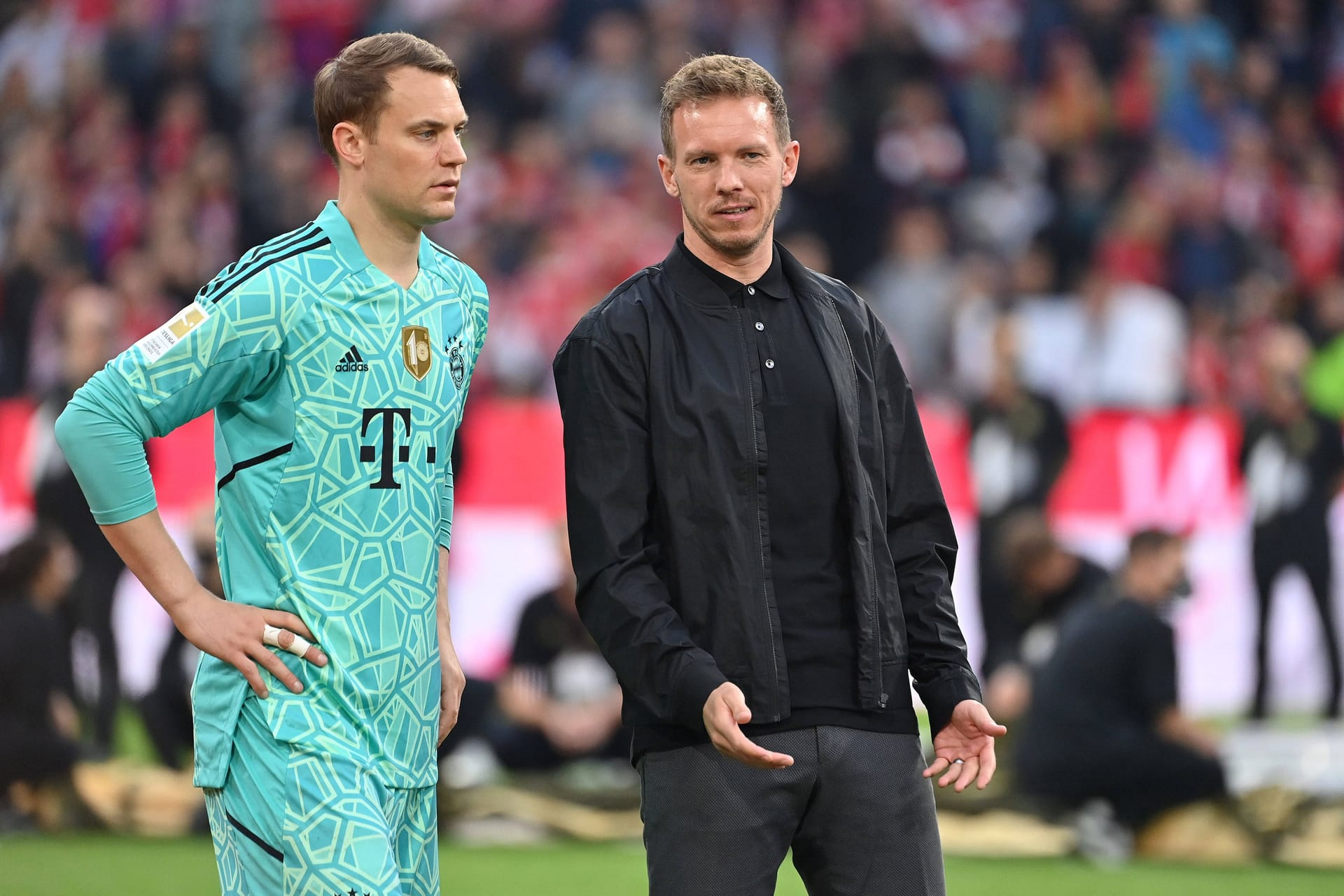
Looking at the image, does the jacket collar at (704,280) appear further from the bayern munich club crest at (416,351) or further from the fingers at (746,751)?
the fingers at (746,751)

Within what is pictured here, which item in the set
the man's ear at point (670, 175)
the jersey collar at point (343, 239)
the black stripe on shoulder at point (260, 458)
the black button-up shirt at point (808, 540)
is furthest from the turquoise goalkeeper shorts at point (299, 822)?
the man's ear at point (670, 175)

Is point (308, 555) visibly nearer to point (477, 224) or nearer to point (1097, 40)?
point (477, 224)

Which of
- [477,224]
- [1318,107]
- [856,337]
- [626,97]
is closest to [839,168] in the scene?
[626,97]

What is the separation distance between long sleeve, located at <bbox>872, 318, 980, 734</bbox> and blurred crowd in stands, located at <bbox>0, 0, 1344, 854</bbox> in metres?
5.94

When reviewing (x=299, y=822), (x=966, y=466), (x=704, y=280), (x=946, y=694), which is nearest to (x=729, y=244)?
(x=704, y=280)

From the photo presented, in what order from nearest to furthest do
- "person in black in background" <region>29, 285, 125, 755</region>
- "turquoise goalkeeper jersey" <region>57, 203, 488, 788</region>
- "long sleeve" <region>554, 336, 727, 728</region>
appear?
"long sleeve" <region>554, 336, 727, 728</region> → "turquoise goalkeeper jersey" <region>57, 203, 488, 788</region> → "person in black in background" <region>29, 285, 125, 755</region>

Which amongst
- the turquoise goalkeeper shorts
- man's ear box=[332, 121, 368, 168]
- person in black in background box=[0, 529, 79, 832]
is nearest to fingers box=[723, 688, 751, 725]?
the turquoise goalkeeper shorts

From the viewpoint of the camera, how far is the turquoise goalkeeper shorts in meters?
3.21

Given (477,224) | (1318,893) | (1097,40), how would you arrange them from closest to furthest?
(1318,893) → (477,224) → (1097,40)

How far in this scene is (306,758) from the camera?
326 cm

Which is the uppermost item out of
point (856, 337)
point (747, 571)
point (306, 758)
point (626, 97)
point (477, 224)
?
point (626, 97)

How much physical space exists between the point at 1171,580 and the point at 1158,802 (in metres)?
1.06

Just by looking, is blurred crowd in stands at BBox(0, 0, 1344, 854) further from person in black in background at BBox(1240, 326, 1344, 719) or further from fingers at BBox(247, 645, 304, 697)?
fingers at BBox(247, 645, 304, 697)

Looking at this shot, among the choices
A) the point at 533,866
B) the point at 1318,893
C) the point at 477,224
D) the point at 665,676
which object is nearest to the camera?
the point at 665,676
